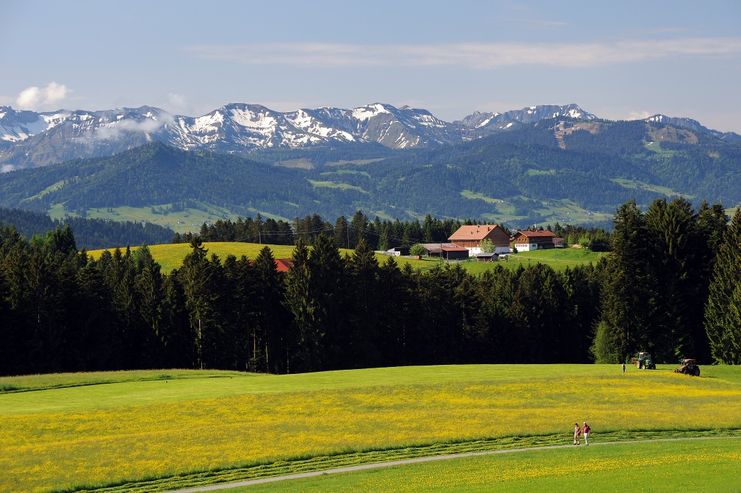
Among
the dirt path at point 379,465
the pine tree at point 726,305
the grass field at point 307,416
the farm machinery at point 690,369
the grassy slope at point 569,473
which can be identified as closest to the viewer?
the grassy slope at point 569,473

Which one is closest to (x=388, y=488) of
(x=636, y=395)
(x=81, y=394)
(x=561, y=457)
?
(x=561, y=457)

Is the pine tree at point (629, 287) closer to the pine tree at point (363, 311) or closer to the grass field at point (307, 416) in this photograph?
the grass field at point (307, 416)

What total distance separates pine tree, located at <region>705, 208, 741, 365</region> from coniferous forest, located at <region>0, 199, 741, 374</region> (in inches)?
5.6

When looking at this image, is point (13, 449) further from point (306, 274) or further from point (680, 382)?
point (306, 274)

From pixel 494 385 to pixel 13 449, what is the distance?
36.4m

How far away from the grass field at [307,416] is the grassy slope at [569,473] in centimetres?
423

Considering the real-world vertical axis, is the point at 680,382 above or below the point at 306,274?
below

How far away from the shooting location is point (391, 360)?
12081cm

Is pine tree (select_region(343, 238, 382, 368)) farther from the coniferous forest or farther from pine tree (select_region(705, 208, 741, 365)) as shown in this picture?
pine tree (select_region(705, 208, 741, 365))

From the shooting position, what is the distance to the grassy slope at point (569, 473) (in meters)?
41.2

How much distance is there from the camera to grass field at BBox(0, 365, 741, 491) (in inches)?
1978

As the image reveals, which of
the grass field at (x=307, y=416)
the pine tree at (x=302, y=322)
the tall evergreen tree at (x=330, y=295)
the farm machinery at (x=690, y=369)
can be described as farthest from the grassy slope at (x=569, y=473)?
the tall evergreen tree at (x=330, y=295)

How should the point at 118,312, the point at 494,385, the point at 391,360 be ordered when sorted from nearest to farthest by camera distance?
the point at 494,385
the point at 118,312
the point at 391,360

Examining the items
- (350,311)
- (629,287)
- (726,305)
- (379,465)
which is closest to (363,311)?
(350,311)
